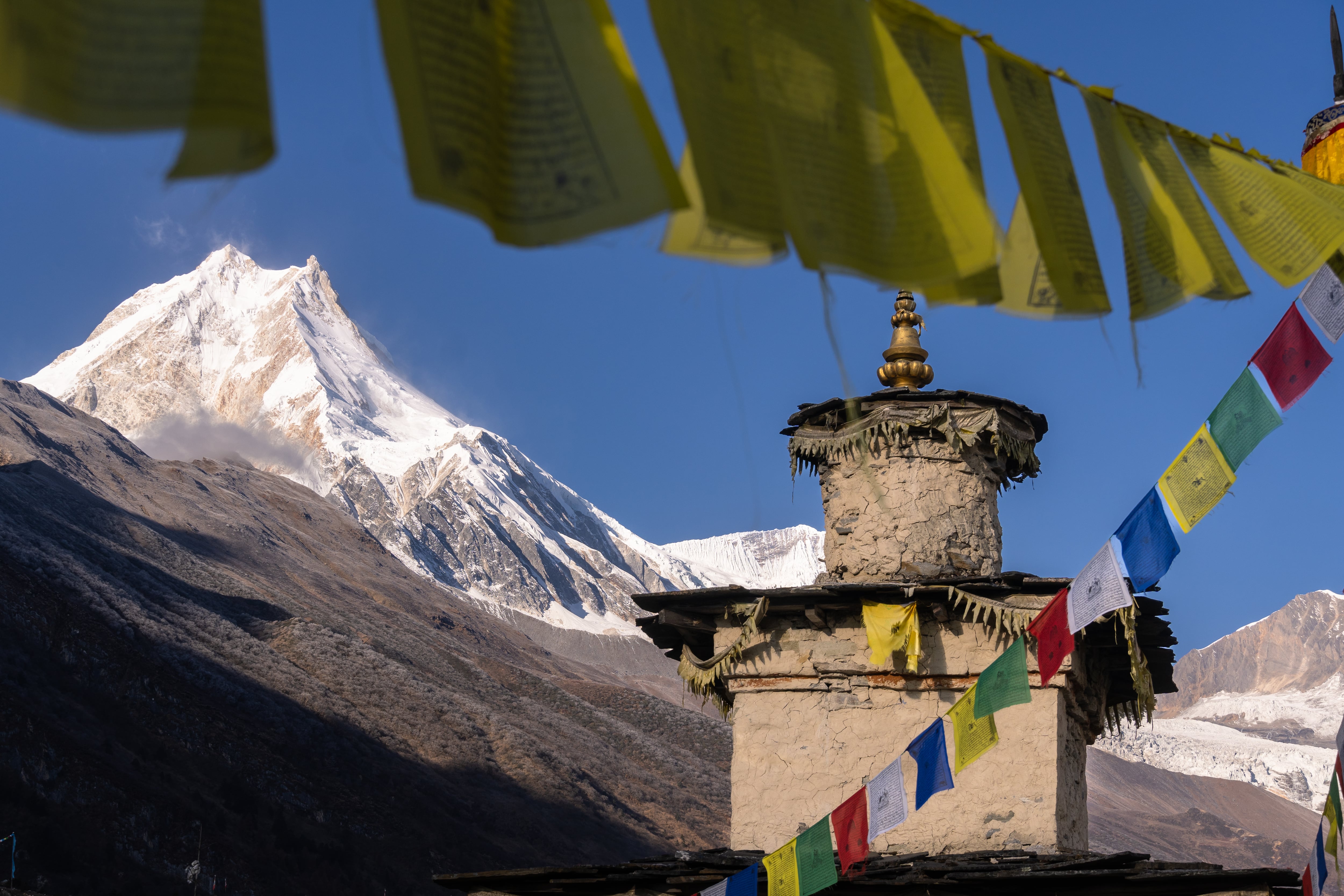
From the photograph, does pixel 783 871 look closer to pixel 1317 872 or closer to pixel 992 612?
pixel 992 612

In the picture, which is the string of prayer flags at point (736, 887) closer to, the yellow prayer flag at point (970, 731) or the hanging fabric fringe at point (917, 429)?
the yellow prayer flag at point (970, 731)

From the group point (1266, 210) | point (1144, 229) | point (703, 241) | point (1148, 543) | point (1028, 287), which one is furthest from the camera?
point (1148, 543)

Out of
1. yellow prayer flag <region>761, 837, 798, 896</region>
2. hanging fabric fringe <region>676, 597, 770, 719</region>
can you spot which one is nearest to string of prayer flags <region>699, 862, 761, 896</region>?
yellow prayer flag <region>761, 837, 798, 896</region>

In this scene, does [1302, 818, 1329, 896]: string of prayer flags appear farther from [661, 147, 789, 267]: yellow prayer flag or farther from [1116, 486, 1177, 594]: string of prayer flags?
[661, 147, 789, 267]: yellow prayer flag

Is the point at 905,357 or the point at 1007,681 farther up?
the point at 905,357

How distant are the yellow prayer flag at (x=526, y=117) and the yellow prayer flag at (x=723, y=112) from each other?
0.20m

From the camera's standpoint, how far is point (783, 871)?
27.8ft

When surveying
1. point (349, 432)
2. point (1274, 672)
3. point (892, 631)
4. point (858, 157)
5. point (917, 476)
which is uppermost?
point (349, 432)

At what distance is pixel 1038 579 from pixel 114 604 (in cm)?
5247

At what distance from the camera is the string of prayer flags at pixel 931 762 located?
8.34m

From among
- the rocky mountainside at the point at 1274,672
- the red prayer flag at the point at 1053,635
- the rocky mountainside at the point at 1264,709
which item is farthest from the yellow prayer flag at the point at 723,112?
the rocky mountainside at the point at 1274,672

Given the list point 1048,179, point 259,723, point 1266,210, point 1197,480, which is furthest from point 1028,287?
point 259,723

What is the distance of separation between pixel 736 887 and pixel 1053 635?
2.94 m

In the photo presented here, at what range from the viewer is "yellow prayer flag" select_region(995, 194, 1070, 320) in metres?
3.53
